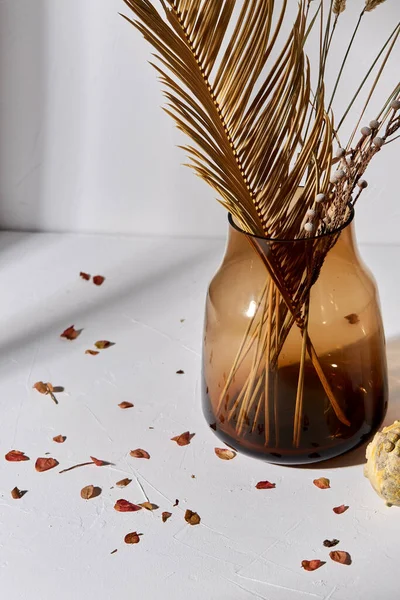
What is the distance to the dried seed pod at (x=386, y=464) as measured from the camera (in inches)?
32.3

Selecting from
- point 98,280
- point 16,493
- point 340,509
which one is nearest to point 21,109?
point 98,280

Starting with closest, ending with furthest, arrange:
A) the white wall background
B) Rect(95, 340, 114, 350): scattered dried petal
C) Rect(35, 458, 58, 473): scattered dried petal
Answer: Rect(35, 458, 58, 473): scattered dried petal, Rect(95, 340, 114, 350): scattered dried petal, the white wall background

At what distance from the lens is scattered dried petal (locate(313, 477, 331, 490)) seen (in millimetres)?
903

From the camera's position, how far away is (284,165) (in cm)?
80

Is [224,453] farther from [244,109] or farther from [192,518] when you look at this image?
[244,109]

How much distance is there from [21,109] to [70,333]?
355mm

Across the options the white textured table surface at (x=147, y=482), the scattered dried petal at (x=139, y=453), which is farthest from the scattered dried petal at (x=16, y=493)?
the scattered dried petal at (x=139, y=453)

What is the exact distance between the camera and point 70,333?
1139 mm

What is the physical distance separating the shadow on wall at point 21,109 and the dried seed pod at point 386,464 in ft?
2.30

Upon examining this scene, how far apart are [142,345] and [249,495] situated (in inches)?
11.0

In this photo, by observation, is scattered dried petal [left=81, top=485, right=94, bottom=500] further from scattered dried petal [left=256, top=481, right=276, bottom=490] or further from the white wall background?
the white wall background

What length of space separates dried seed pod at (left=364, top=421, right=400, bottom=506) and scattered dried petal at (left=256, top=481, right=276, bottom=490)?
0.10 meters

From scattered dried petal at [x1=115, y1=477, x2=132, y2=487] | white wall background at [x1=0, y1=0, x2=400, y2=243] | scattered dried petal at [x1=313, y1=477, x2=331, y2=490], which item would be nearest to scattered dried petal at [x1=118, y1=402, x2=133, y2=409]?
scattered dried petal at [x1=115, y1=477, x2=132, y2=487]

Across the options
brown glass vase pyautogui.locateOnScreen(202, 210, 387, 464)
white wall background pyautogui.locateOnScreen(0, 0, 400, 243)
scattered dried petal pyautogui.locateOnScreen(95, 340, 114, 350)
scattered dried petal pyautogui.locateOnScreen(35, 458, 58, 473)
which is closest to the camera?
brown glass vase pyautogui.locateOnScreen(202, 210, 387, 464)
